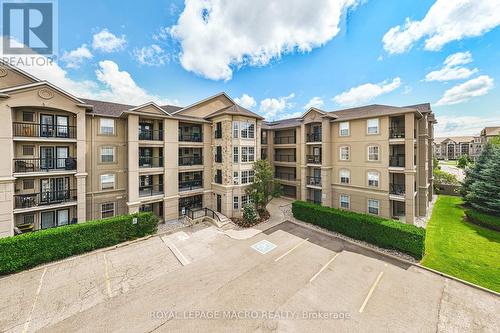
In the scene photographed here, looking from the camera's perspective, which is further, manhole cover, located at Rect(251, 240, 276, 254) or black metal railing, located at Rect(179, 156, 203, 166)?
black metal railing, located at Rect(179, 156, 203, 166)

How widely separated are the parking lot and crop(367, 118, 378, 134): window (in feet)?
38.1

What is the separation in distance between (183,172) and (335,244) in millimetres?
15991

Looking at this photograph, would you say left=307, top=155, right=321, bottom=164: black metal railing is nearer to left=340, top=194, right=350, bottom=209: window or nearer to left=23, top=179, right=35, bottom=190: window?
left=340, top=194, right=350, bottom=209: window

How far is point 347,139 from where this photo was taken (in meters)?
20.9

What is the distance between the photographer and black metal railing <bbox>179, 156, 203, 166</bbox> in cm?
2076

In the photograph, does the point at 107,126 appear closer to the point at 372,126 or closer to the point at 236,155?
the point at 236,155

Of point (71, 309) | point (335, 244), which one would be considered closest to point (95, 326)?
point (71, 309)

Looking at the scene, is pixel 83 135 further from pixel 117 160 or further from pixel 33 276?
pixel 33 276

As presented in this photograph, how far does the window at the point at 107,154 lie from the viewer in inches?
680

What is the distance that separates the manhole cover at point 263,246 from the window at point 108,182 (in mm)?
13758

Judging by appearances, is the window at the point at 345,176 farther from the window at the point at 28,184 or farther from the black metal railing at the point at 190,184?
the window at the point at 28,184

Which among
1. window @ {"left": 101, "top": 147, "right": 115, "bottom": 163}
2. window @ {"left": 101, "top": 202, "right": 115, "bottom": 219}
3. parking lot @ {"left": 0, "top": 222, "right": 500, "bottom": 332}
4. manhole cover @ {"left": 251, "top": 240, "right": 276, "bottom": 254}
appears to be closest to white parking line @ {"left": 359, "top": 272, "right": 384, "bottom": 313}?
parking lot @ {"left": 0, "top": 222, "right": 500, "bottom": 332}

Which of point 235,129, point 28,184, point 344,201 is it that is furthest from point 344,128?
point 28,184

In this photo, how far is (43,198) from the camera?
15.4 m
